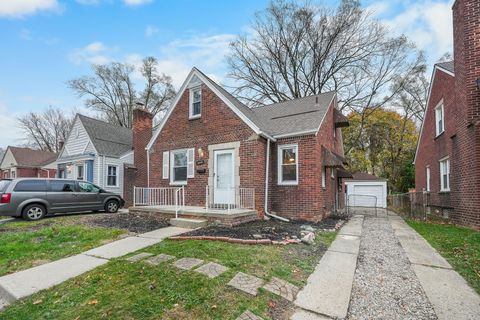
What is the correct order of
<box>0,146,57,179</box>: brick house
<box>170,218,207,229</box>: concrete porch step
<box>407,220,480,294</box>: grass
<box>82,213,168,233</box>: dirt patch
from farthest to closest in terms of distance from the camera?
<box>0,146,57,179</box>: brick house < <box>170,218,207,229</box>: concrete porch step < <box>82,213,168,233</box>: dirt patch < <box>407,220,480,294</box>: grass

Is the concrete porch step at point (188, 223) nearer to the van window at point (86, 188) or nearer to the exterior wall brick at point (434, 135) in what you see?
the van window at point (86, 188)

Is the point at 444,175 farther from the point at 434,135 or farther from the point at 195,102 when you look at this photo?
the point at 195,102

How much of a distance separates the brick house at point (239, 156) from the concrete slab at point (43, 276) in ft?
14.2

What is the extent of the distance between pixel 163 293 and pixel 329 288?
231cm

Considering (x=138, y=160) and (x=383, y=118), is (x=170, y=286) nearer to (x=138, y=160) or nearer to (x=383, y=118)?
(x=138, y=160)

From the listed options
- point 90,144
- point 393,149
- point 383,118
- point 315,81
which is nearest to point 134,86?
→ point 90,144

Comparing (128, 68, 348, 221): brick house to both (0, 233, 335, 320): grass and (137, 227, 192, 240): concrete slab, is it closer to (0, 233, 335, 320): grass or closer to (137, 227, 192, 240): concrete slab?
(137, 227, 192, 240): concrete slab

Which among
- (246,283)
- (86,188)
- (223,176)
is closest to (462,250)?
(246,283)

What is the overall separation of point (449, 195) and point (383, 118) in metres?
19.5

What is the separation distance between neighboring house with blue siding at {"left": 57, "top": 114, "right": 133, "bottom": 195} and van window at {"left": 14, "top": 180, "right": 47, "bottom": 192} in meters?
6.02

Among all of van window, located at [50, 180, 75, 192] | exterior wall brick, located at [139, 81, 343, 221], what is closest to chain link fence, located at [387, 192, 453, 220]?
exterior wall brick, located at [139, 81, 343, 221]

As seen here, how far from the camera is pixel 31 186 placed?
9.80 metres

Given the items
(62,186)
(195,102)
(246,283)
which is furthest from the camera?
(195,102)

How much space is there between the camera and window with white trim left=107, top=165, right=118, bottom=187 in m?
16.6
